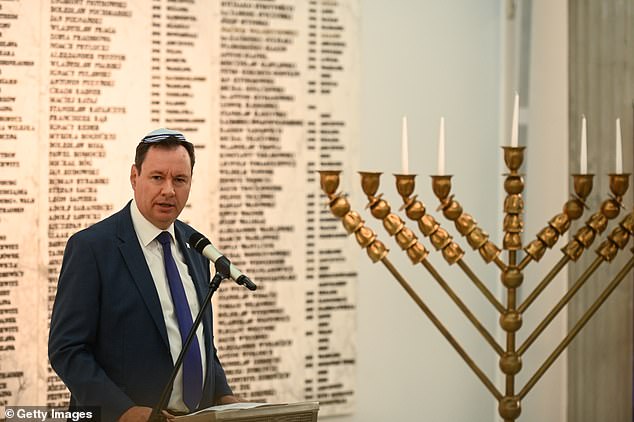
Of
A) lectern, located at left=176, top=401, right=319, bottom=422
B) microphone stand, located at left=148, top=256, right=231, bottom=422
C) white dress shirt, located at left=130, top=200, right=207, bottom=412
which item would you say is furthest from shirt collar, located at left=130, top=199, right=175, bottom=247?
lectern, located at left=176, top=401, right=319, bottom=422

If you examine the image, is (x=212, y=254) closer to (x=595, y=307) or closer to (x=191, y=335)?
(x=191, y=335)

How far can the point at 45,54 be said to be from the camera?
262 cm

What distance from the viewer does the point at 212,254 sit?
1862 millimetres

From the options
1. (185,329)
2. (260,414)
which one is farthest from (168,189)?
(260,414)

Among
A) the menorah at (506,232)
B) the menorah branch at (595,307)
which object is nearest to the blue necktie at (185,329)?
the menorah at (506,232)

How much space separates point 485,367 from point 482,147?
787 mm

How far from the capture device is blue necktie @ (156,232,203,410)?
2002 millimetres

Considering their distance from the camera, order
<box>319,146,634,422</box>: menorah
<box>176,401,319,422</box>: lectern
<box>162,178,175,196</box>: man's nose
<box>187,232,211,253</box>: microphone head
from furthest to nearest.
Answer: <box>319,146,634,422</box>: menorah → <box>162,178,175,196</box>: man's nose → <box>187,232,211,253</box>: microphone head → <box>176,401,319,422</box>: lectern

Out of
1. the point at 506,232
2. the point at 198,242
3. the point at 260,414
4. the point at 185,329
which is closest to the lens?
the point at 260,414

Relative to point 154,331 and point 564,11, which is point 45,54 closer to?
point 154,331

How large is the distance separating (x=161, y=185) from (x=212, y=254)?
26 centimetres

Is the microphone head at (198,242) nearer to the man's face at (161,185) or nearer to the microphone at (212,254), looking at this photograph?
the microphone at (212,254)

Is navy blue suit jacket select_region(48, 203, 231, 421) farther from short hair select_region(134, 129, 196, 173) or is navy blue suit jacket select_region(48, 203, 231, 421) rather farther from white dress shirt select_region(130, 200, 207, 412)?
short hair select_region(134, 129, 196, 173)

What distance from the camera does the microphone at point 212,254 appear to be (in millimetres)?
1833
